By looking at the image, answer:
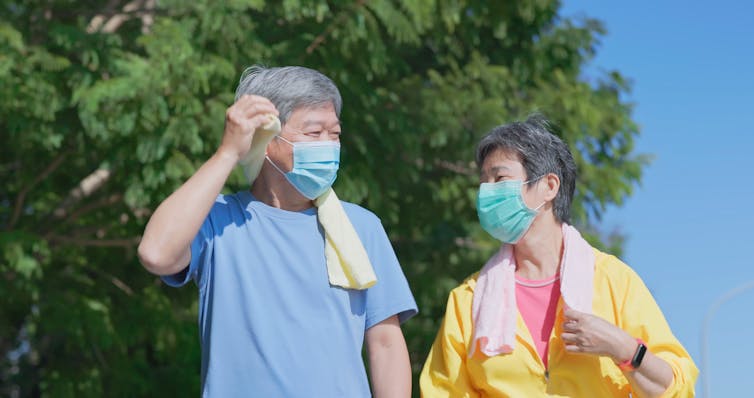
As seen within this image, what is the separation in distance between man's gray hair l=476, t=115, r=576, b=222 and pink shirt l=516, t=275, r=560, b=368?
29cm

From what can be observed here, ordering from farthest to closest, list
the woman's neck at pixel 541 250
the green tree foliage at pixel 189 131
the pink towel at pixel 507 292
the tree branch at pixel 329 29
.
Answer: the tree branch at pixel 329 29, the green tree foliage at pixel 189 131, the woman's neck at pixel 541 250, the pink towel at pixel 507 292

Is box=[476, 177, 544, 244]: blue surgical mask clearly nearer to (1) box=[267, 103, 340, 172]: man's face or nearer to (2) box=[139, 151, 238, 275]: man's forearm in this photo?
(1) box=[267, 103, 340, 172]: man's face

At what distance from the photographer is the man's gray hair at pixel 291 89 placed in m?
3.80

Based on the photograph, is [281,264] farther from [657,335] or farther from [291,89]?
[657,335]

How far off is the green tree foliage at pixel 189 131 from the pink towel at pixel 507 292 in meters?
4.60

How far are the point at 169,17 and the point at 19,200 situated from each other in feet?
8.52

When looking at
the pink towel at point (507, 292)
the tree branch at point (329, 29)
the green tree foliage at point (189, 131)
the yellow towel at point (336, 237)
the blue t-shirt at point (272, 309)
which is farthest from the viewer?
the tree branch at point (329, 29)

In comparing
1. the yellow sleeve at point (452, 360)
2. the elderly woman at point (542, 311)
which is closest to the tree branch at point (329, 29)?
the elderly woman at point (542, 311)

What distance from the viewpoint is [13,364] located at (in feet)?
45.6

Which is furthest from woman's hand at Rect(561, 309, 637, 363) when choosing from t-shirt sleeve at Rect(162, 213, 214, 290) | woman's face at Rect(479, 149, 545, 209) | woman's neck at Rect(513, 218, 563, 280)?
t-shirt sleeve at Rect(162, 213, 214, 290)

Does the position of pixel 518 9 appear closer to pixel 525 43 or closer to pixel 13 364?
pixel 525 43

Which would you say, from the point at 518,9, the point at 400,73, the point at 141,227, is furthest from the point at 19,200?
the point at 518,9

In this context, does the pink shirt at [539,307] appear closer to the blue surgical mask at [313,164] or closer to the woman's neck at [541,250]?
the woman's neck at [541,250]

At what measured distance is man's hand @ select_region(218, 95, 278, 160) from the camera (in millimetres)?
3535
